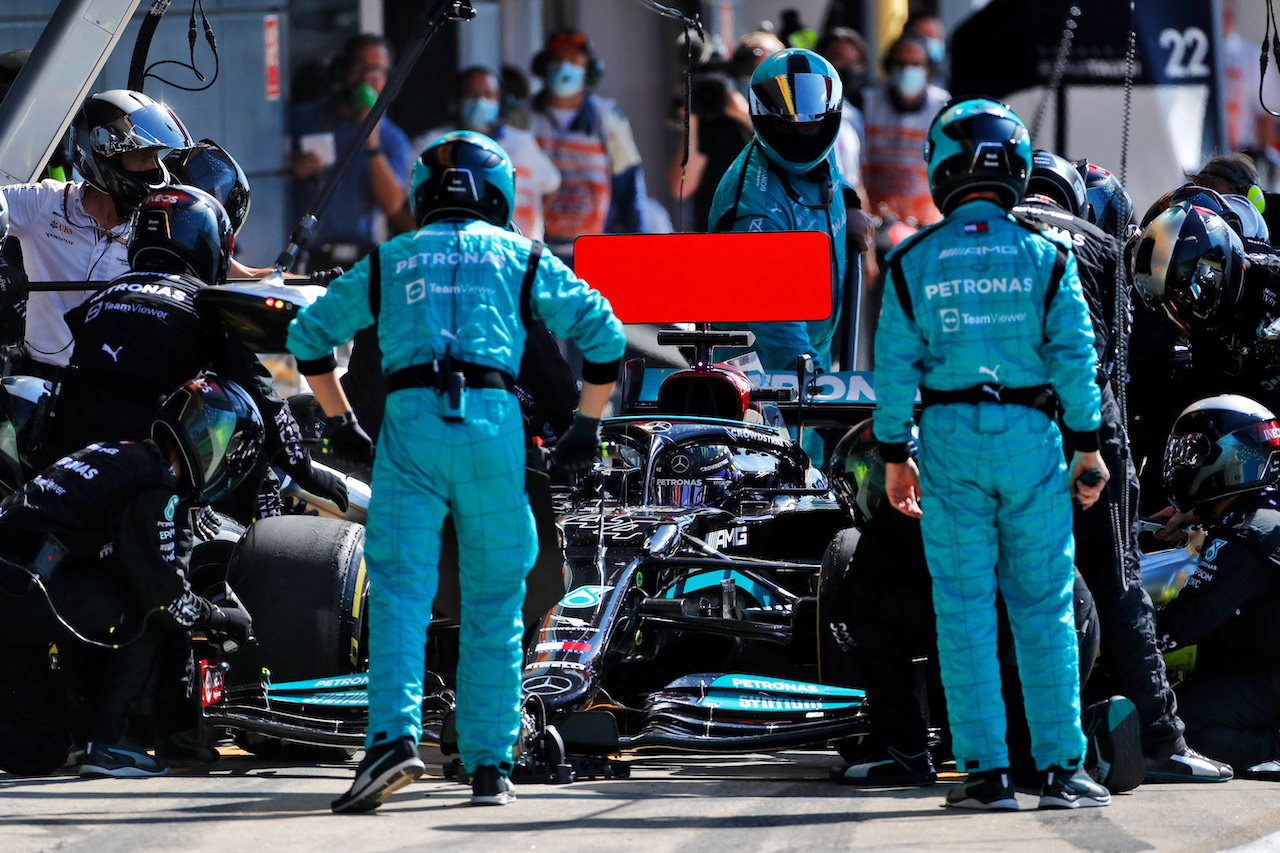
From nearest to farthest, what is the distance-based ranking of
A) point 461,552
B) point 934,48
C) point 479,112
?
point 461,552
point 479,112
point 934,48

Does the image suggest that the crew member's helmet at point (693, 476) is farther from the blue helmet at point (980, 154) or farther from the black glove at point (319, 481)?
the blue helmet at point (980, 154)

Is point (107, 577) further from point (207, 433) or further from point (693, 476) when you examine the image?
point (693, 476)

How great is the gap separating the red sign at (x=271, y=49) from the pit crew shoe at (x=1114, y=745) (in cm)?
969

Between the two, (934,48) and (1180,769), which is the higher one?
(934,48)

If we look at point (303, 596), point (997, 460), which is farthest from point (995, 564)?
point (303, 596)

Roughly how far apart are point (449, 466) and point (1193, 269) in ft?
12.1

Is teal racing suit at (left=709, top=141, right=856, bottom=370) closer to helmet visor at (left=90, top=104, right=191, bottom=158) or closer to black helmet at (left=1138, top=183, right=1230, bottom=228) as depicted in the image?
black helmet at (left=1138, top=183, right=1230, bottom=228)

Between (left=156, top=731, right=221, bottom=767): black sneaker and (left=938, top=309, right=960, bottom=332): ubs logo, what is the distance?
262 cm

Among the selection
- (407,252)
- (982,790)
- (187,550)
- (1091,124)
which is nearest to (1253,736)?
(982,790)

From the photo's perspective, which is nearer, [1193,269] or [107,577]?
[107,577]

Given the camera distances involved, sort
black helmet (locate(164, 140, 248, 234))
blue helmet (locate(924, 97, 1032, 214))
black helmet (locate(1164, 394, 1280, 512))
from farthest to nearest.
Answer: black helmet (locate(164, 140, 248, 234))
black helmet (locate(1164, 394, 1280, 512))
blue helmet (locate(924, 97, 1032, 214))

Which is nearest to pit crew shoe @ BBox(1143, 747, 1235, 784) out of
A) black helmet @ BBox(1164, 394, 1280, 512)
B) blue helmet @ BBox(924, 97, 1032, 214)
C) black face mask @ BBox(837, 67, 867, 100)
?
black helmet @ BBox(1164, 394, 1280, 512)

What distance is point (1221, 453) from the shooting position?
5.41 metres

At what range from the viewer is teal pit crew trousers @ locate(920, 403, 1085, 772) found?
4328 mm
